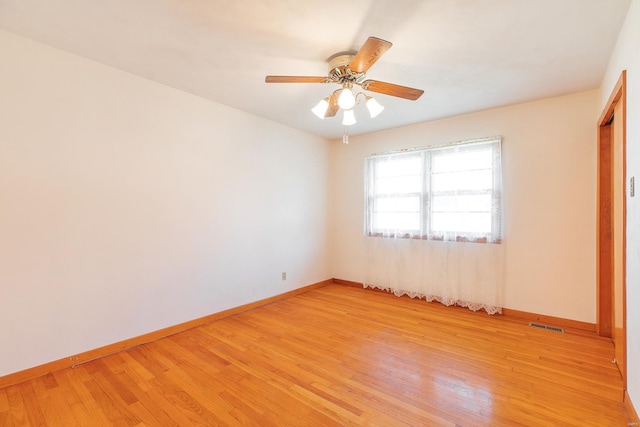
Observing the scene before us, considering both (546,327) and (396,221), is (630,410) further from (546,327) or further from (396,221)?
(396,221)

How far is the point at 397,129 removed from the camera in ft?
13.6

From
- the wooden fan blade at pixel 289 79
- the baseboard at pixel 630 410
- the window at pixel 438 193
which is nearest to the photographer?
the baseboard at pixel 630 410

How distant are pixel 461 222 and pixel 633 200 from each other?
6.34 ft

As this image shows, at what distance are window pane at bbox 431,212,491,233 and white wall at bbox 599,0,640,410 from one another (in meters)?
1.65

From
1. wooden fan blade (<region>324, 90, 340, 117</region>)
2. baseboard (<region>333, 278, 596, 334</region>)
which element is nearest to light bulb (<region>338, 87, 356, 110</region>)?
wooden fan blade (<region>324, 90, 340, 117</region>)

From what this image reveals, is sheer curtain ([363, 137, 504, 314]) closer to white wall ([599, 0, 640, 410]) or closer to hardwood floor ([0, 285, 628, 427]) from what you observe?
hardwood floor ([0, 285, 628, 427])

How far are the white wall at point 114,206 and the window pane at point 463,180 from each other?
2.27 meters

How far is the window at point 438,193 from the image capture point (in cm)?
340

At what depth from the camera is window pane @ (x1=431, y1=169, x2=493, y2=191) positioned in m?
3.41

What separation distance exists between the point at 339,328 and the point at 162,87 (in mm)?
3020

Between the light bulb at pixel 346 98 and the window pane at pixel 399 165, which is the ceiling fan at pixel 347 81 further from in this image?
the window pane at pixel 399 165

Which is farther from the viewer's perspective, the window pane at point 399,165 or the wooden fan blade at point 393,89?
the window pane at point 399,165

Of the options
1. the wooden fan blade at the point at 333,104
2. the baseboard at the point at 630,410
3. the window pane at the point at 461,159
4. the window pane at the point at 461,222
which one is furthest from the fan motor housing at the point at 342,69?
the baseboard at the point at 630,410

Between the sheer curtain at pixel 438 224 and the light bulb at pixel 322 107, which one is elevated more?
the light bulb at pixel 322 107
